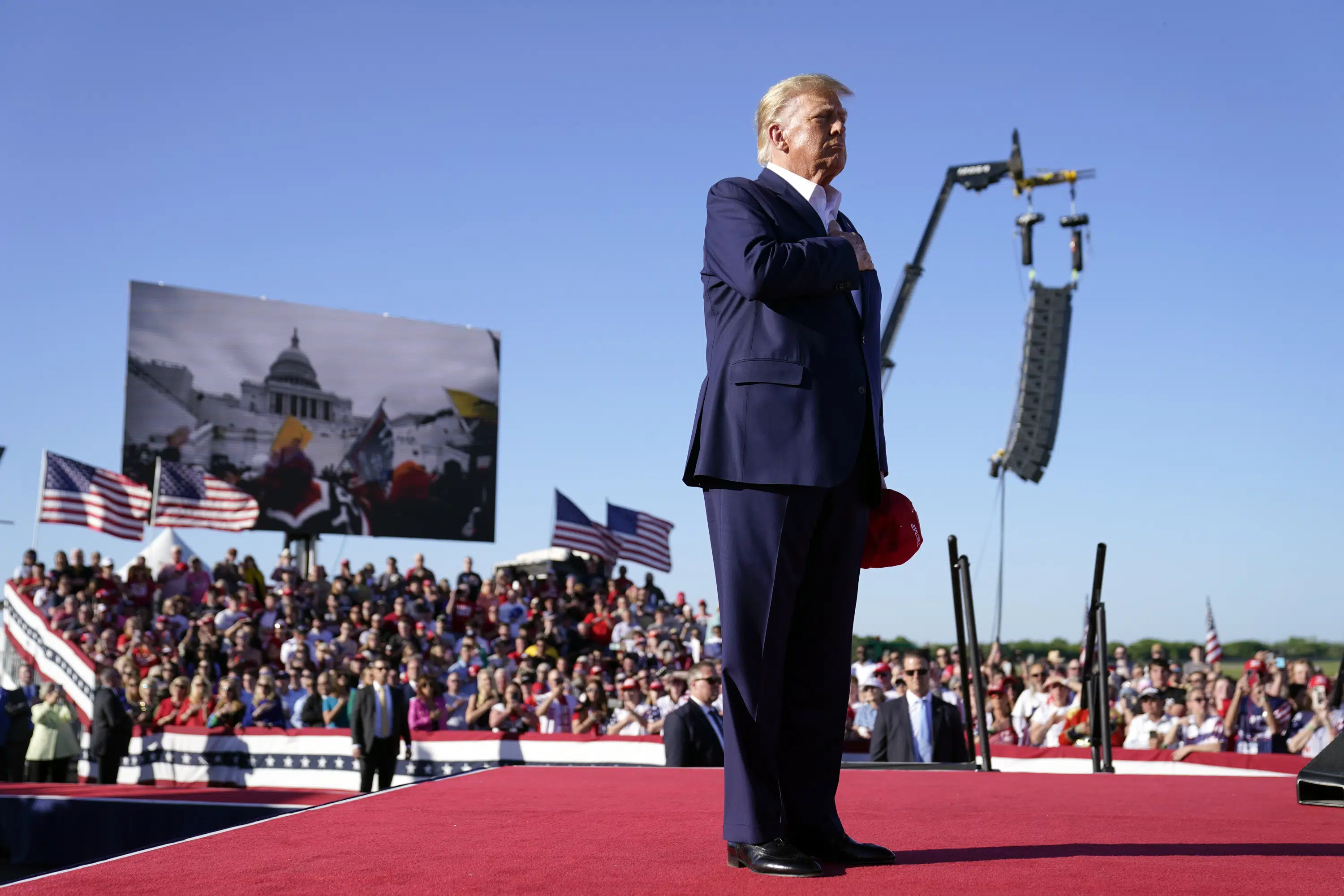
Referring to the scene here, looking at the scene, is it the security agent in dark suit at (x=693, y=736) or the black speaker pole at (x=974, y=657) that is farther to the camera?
the security agent in dark suit at (x=693, y=736)

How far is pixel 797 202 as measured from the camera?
2564 mm

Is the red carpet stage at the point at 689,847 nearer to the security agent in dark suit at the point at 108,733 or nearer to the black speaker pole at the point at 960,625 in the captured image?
the black speaker pole at the point at 960,625

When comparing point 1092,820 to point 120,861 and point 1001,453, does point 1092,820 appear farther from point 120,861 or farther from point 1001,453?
point 1001,453

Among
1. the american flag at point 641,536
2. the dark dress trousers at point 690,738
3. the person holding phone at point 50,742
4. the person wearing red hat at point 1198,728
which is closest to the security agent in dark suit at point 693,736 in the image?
the dark dress trousers at point 690,738

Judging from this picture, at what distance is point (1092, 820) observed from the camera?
118 inches

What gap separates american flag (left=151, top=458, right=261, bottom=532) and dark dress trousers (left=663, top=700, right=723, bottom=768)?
60.5 ft

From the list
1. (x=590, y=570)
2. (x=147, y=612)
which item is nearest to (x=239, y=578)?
(x=147, y=612)

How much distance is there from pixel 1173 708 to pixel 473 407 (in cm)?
2241

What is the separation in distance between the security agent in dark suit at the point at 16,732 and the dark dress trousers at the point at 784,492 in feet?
41.0

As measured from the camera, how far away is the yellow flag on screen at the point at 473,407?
29812mm

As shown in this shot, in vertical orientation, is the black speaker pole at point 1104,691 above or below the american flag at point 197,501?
below

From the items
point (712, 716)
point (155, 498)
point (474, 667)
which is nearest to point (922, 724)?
point (712, 716)

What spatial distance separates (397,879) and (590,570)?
75.4ft

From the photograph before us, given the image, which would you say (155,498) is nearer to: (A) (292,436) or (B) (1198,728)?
(A) (292,436)
